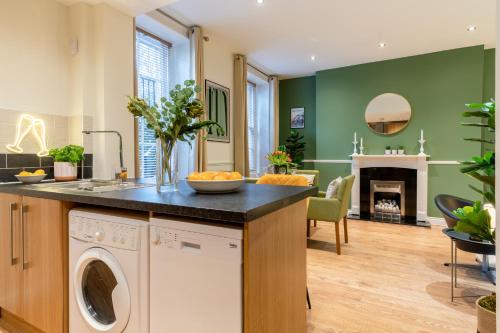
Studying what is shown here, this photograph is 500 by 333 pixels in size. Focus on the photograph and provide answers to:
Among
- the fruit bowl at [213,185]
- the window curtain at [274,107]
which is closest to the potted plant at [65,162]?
the fruit bowl at [213,185]

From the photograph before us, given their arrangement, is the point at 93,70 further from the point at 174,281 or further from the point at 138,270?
the point at 174,281

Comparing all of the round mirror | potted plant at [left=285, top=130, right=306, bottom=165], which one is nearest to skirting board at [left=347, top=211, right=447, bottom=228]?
the round mirror

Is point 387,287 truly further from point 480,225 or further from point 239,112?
point 239,112

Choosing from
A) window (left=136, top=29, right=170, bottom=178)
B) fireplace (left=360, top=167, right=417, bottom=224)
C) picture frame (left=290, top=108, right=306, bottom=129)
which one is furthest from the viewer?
picture frame (left=290, top=108, right=306, bottom=129)

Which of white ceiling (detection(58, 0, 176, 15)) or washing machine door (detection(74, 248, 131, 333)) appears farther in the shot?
white ceiling (detection(58, 0, 176, 15))

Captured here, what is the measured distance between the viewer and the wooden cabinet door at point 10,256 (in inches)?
70.9

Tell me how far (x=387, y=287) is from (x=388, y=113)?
368cm

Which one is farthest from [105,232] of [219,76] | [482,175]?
[219,76]

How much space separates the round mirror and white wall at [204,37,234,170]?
106 inches

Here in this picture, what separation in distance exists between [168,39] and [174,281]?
3.60 meters

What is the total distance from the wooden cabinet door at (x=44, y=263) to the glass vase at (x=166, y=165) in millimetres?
542

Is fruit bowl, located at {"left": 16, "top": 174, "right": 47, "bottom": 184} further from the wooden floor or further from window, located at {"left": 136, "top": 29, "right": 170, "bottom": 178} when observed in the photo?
the wooden floor

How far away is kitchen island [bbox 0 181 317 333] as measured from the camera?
1085 mm

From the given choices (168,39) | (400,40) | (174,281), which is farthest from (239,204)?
(400,40)
